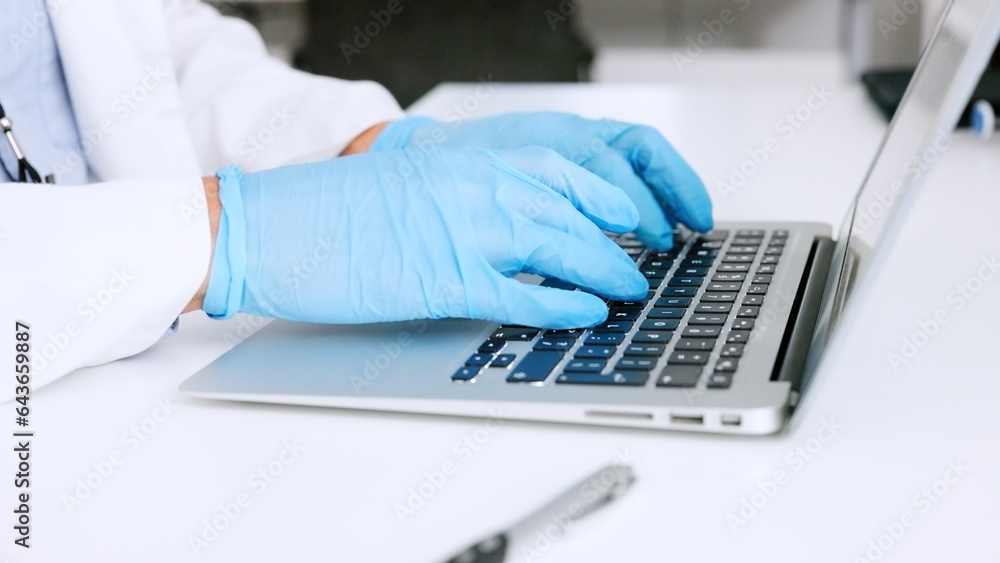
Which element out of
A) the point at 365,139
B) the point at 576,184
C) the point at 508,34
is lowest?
the point at 508,34

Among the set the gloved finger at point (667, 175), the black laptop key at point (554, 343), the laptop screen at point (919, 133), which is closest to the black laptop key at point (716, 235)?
the gloved finger at point (667, 175)

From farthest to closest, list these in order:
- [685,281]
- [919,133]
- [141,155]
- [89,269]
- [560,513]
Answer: [141,155]
[685,281]
[89,269]
[919,133]
[560,513]

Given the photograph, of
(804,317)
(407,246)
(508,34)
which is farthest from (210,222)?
(508,34)

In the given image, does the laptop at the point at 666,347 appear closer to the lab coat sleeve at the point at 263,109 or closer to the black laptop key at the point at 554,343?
the black laptop key at the point at 554,343

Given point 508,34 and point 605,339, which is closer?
point 605,339

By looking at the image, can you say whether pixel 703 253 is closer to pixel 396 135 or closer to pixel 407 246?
pixel 407 246

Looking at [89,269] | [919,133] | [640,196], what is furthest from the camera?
[640,196]

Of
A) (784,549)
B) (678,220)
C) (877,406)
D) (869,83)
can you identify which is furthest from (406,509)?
(869,83)

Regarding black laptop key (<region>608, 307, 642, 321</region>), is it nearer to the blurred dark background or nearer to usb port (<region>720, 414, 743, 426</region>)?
usb port (<region>720, 414, 743, 426</region>)

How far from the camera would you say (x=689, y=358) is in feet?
2.00

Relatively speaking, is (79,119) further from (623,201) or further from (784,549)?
(784,549)

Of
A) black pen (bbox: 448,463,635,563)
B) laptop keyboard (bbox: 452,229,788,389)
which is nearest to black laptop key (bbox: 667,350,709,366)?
laptop keyboard (bbox: 452,229,788,389)

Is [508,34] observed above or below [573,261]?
below

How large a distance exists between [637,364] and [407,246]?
22 cm
